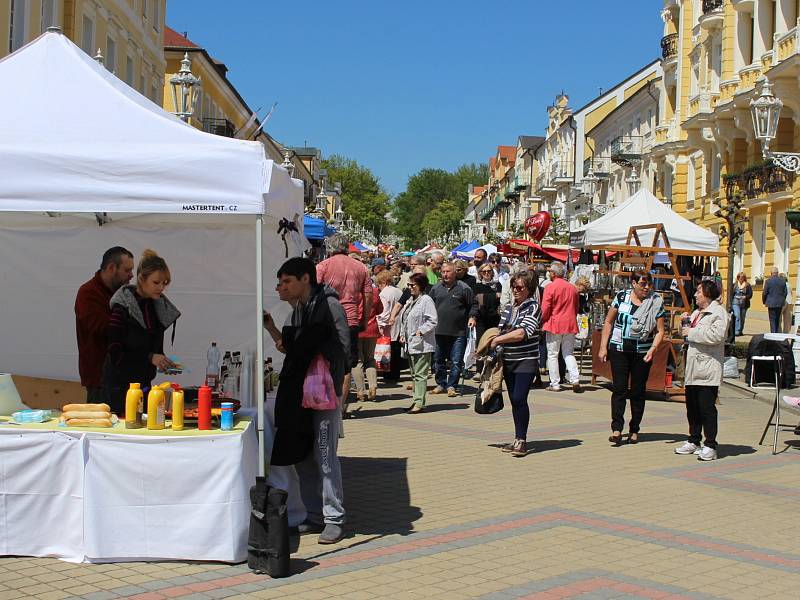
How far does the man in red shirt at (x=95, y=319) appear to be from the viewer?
706 cm

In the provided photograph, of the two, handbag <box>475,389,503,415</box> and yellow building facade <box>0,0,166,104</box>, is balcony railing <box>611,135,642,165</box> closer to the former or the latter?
yellow building facade <box>0,0,166,104</box>

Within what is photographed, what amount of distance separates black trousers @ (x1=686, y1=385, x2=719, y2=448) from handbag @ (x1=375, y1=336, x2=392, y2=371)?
590 centimetres

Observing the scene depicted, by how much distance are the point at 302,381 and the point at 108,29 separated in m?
25.6

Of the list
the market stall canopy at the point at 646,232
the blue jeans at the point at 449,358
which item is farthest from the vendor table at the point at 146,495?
the market stall canopy at the point at 646,232

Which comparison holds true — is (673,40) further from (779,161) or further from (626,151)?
(779,161)

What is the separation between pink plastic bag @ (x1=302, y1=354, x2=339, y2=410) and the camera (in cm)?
638

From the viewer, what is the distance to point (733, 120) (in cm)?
3447

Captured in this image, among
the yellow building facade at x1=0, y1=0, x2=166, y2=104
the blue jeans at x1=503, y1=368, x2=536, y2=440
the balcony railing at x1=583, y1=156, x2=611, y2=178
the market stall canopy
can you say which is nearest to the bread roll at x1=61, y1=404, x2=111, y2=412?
the blue jeans at x1=503, y1=368, x2=536, y2=440

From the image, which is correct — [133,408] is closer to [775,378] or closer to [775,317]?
[775,378]

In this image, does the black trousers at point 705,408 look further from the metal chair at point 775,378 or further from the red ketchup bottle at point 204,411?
the red ketchup bottle at point 204,411

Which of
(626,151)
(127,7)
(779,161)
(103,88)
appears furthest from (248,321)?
(626,151)

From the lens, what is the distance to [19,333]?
34.0 feet

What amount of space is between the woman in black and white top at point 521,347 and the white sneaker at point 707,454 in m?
1.71

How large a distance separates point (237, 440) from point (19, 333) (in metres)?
5.23
